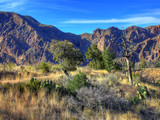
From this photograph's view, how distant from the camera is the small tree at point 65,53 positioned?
13578 mm

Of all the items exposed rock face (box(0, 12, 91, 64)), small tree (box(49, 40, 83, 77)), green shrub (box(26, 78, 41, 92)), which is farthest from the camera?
exposed rock face (box(0, 12, 91, 64))

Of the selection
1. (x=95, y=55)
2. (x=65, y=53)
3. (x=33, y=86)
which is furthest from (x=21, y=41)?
(x=33, y=86)

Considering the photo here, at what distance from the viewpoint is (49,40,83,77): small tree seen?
13.6m

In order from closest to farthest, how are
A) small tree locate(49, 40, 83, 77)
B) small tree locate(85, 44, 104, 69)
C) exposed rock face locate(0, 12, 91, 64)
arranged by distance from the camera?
1. small tree locate(49, 40, 83, 77)
2. small tree locate(85, 44, 104, 69)
3. exposed rock face locate(0, 12, 91, 64)

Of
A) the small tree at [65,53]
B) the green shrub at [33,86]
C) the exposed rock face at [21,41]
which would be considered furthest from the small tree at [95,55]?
the exposed rock face at [21,41]

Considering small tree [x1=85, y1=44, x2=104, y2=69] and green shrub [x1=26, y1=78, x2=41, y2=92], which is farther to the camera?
small tree [x1=85, y1=44, x2=104, y2=69]

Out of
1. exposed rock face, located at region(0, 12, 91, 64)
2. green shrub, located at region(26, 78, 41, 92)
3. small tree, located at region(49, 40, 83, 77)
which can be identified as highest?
exposed rock face, located at region(0, 12, 91, 64)

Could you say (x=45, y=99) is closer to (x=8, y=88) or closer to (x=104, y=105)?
(x=8, y=88)

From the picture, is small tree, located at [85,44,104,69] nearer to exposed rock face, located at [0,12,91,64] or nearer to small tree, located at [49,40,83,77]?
small tree, located at [49,40,83,77]

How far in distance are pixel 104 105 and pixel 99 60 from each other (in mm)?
24326

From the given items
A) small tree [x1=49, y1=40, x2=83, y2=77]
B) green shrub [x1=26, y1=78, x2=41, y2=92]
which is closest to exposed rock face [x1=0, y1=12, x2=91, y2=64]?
small tree [x1=49, y1=40, x2=83, y2=77]

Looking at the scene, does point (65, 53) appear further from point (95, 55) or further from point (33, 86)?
point (95, 55)

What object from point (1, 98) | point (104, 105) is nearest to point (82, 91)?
point (104, 105)

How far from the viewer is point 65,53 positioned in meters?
13.7
